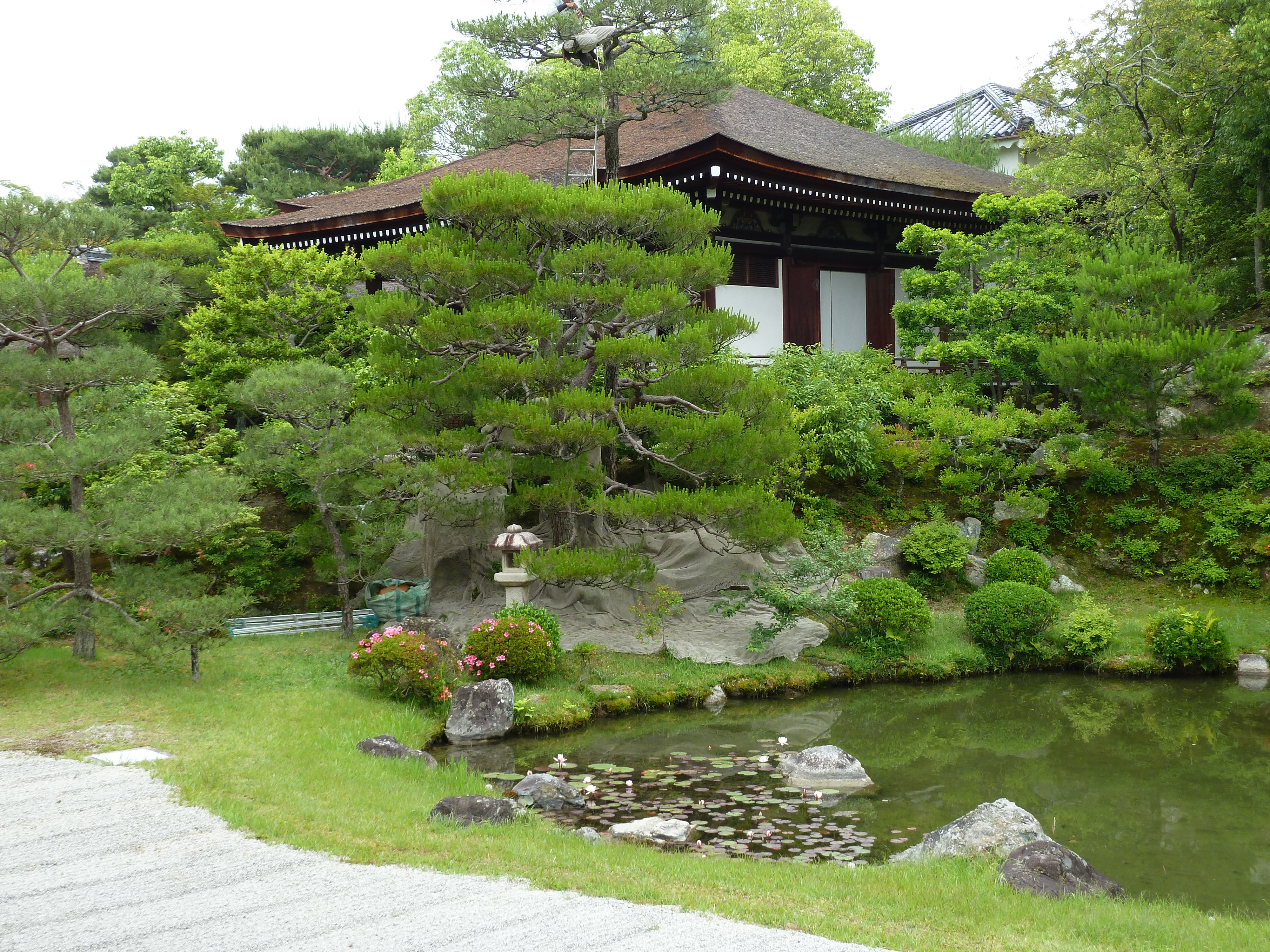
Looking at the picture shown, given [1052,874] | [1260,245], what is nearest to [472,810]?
[1052,874]

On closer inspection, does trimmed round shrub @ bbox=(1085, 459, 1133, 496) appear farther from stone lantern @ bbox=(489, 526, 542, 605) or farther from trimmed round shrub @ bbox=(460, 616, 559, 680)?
trimmed round shrub @ bbox=(460, 616, 559, 680)

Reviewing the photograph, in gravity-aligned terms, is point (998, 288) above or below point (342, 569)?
above

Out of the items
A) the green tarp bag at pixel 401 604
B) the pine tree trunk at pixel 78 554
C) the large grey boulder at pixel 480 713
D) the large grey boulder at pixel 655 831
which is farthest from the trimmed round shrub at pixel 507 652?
the pine tree trunk at pixel 78 554

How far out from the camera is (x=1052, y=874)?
5383mm

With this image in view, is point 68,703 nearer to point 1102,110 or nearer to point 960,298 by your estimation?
point 960,298

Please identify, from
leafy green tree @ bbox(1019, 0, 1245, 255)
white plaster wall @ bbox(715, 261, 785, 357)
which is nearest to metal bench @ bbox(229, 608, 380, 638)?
white plaster wall @ bbox(715, 261, 785, 357)

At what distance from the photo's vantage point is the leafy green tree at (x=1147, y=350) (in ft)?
41.8

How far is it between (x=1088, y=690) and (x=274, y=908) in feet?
30.7

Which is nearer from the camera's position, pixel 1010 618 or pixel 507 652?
pixel 507 652

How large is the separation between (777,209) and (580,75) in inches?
202

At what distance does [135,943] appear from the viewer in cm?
406

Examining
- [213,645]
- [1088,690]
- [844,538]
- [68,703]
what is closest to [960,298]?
[844,538]

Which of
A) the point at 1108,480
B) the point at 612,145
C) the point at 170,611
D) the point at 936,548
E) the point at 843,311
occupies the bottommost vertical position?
the point at 936,548

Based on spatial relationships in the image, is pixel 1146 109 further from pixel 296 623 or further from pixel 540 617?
pixel 296 623
